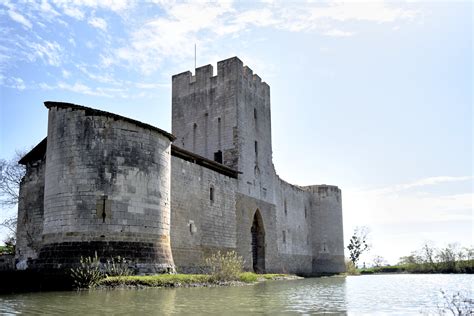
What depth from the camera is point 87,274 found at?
1327 centimetres

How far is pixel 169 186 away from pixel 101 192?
9.57 feet

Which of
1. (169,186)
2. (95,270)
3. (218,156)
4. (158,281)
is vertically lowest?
(158,281)

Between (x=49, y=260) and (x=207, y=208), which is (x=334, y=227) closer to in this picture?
(x=207, y=208)

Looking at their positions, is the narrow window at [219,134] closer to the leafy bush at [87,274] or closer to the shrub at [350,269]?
the leafy bush at [87,274]

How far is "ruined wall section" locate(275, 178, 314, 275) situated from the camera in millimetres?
30016

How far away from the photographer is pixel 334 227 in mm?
37469

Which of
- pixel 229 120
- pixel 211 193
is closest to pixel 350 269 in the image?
pixel 229 120

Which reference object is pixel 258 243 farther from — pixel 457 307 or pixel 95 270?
pixel 457 307

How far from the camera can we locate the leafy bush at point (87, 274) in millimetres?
13038

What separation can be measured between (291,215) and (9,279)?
71.4 ft

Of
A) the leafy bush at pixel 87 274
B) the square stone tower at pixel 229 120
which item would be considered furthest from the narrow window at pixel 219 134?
the leafy bush at pixel 87 274

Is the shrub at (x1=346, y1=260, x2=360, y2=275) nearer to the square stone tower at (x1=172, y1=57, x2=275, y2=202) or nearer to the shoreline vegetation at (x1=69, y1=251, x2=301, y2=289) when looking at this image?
the square stone tower at (x1=172, y1=57, x2=275, y2=202)

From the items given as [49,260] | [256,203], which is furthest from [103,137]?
[256,203]

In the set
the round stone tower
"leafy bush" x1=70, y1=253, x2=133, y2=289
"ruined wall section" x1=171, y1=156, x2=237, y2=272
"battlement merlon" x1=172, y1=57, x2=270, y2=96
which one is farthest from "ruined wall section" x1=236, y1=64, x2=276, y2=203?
"leafy bush" x1=70, y1=253, x2=133, y2=289
